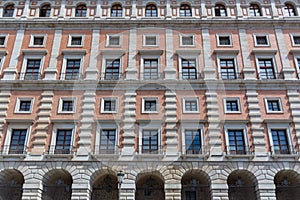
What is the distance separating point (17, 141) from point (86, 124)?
5.65 m

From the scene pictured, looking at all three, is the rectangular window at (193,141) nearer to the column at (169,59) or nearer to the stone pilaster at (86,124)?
the column at (169,59)

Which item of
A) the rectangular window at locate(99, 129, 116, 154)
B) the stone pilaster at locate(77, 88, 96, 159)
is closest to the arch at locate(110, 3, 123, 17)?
the stone pilaster at locate(77, 88, 96, 159)

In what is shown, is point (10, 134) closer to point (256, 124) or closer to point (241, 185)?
point (241, 185)

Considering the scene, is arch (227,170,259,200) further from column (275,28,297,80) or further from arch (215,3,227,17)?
arch (215,3,227,17)

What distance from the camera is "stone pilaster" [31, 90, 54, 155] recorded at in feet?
86.4

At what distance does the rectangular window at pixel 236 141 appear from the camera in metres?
26.3

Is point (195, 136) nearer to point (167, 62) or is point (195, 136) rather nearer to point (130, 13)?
point (167, 62)

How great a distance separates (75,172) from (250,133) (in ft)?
46.3

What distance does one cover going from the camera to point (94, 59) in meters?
30.7

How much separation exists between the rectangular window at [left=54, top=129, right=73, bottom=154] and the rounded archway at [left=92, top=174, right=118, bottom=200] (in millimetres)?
3423

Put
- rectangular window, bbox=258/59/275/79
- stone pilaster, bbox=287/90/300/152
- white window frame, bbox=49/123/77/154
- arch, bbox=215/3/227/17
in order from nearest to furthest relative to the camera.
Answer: white window frame, bbox=49/123/77/154 < stone pilaster, bbox=287/90/300/152 < rectangular window, bbox=258/59/275/79 < arch, bbox=215/3/227/17

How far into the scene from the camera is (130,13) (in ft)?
111

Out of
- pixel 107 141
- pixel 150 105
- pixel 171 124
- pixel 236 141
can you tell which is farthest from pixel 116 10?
pixel 236 141

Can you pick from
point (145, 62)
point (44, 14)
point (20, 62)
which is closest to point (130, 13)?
point (145, 62)
